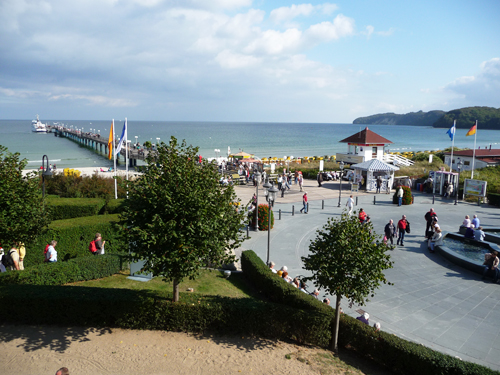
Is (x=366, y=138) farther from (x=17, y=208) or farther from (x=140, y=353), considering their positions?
(x=140, y=353)

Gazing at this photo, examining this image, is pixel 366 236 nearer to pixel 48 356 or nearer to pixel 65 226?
pixel 48 356

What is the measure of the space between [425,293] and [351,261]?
5925 millimetres

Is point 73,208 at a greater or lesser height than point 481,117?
lesser

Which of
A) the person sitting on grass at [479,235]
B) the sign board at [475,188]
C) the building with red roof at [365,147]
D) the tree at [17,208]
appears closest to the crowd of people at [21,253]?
the tree at [17,208]

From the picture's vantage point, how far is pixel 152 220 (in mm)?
7383

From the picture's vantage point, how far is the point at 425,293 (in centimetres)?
1166

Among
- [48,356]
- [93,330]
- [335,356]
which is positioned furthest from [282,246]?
[48,356]

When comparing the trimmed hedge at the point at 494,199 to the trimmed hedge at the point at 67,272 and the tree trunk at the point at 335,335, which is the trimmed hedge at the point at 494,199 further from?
the trimmed hedge at the point at 67,272

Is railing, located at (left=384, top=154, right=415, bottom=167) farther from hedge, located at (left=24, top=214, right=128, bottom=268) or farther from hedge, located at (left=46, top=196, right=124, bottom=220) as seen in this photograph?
hedge, located at (left=24, top=214, right=128, bottom=268)

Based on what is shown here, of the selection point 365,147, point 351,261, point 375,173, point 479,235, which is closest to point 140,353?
point 351,261

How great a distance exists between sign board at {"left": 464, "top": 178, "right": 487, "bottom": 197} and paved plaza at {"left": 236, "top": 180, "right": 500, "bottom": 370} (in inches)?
141

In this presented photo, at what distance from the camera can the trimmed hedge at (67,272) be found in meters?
9.52

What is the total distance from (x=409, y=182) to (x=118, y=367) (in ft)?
92.4

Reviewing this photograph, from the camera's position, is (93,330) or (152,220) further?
(93,330)
